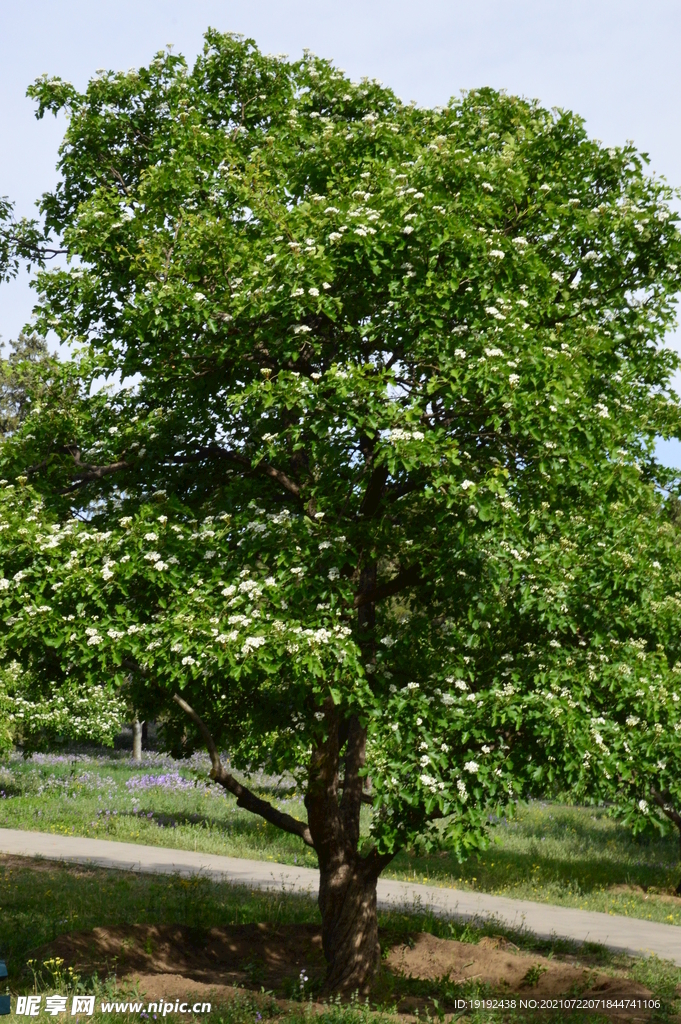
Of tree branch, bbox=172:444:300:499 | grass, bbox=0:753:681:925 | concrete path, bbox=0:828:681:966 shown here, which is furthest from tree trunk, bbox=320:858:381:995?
tree branch, bbox=172:444:300:499

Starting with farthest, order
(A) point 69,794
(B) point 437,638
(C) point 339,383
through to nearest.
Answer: (A) point 69,794
(B) point 437,638
(C) point 339,383

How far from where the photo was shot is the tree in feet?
24.8

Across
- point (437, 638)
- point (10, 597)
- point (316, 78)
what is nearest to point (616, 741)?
point (437, 638)

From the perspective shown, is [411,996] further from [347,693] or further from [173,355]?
[173,355]

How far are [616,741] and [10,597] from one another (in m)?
4.89

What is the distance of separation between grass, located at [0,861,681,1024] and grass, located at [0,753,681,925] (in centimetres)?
224

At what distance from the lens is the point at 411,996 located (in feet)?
33.4

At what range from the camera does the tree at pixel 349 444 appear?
755 centimetres

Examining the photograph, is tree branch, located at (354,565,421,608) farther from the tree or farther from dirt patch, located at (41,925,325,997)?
dirt patch, located at (41,925,325,997)

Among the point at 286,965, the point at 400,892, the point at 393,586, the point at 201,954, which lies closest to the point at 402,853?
the point at 400,892

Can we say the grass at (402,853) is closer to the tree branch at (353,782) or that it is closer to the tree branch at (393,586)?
the tree branch at (353,782)

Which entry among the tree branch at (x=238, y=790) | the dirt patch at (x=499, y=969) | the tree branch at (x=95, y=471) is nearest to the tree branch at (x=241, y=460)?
the tree branch at (x=95, y=471)

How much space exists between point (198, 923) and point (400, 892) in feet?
15.5

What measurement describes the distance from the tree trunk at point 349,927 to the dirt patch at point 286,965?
0.29 metres
